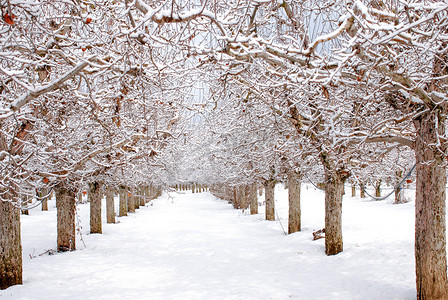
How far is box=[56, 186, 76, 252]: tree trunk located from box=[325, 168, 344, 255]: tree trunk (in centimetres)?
836

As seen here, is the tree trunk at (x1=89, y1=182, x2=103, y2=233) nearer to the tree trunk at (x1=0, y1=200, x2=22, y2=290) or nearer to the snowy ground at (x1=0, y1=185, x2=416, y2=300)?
the snowy ground at (x1=0, y1=185, x2=416, y2=300)

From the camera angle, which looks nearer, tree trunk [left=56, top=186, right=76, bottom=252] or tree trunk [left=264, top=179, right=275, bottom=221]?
tree trunk [left=56, top=186, right=76, bottom=252]

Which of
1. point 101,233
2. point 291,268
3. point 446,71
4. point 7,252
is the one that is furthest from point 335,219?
point 101,233

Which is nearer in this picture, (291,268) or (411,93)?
(411,93)

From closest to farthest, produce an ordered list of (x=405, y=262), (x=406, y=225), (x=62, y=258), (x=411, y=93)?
(x=411, y=93) → (x=405, y=262) → (x=62, y=258) → (x=406, y=225)

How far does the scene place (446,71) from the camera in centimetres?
520

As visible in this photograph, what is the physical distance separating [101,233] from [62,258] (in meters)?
5.57

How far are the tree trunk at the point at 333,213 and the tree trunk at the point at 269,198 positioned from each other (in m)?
9.44

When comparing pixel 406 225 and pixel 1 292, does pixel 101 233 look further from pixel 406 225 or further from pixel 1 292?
pixel 406 225

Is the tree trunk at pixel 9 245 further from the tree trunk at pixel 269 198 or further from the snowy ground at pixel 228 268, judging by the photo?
the tree trunk at pixel 269 198

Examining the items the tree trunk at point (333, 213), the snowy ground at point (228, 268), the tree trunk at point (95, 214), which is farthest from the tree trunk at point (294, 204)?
the tree trunk at point (95, 214)

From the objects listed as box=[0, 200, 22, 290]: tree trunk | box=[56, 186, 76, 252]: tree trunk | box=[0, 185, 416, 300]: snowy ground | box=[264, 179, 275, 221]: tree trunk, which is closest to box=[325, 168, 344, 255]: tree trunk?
box=[0, 185, 416, 300]: snowy ground

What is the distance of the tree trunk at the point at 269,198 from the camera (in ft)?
63.6

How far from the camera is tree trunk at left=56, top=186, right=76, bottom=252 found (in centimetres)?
1196
